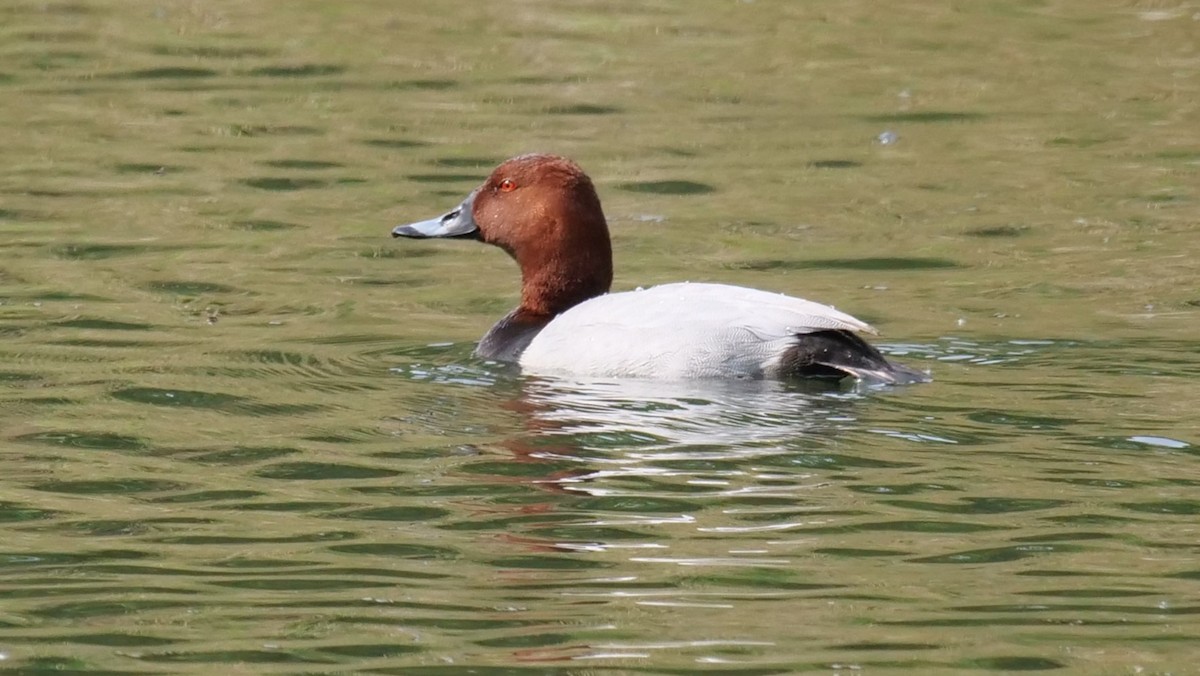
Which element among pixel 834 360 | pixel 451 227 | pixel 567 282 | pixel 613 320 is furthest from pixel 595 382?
pixel 451 227

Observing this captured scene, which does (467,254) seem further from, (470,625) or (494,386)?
(470,625)

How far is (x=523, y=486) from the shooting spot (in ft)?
19.7

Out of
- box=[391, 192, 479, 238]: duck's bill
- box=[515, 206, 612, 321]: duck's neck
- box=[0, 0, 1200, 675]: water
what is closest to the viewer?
box=[0, 0, 1200, 675]: water

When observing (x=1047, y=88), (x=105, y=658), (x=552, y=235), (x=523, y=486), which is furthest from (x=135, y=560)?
(x=1047, y=88)

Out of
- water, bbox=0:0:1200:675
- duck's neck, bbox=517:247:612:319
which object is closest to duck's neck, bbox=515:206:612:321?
duck's neck, bbox=517:247:612:319

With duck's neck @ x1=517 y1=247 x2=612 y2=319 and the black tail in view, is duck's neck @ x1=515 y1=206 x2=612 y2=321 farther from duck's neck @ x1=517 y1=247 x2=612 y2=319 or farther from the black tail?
the black tail

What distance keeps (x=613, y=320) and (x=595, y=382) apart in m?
0.24

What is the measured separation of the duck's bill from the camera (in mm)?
8641

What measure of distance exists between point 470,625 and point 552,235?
12.2 ft

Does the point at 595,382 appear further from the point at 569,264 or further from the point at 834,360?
the point at 569,264

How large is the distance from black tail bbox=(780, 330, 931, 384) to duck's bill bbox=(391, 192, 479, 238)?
6.19 ft

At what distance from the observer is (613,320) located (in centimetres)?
746

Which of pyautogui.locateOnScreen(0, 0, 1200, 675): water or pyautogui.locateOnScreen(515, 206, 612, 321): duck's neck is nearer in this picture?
pyautogui.locateOnScreen(0, 0, 1200, 675): water

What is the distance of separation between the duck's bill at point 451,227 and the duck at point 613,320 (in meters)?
0.16
